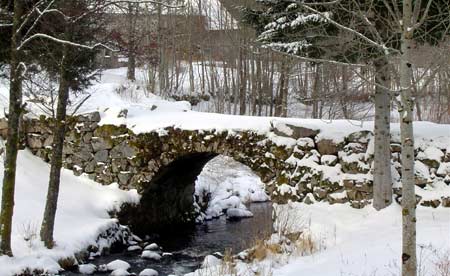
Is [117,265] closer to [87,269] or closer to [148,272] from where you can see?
[87,269]

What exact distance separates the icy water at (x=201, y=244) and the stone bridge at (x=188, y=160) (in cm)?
90

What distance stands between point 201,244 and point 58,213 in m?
3.19

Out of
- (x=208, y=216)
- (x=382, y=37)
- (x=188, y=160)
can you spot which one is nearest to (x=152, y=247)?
(x=188, y=160)

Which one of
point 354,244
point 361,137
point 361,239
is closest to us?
point 354,244

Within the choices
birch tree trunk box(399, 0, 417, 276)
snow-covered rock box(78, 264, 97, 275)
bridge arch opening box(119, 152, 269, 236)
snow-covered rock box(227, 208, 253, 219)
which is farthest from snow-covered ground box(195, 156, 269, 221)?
birch tree trunk box(399, 0, 417, 276)

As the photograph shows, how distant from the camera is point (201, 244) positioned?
468 inches

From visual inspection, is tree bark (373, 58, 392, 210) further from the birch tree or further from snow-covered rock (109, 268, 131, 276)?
snow-covered rock (109, 268, 131, 276)

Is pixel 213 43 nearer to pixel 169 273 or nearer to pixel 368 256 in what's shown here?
pixel 169 273

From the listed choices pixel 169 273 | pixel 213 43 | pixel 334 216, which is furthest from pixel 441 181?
pixel 213 43

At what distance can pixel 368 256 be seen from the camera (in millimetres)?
6430

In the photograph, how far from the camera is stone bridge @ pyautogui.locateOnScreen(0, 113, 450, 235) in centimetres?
941

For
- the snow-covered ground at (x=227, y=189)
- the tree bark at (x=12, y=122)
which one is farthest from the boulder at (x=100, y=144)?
the tree bark at (x=12, y=122)

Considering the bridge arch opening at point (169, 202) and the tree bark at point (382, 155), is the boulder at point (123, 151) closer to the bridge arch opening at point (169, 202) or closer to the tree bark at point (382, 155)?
the bridge arch opening at point (169, 202)

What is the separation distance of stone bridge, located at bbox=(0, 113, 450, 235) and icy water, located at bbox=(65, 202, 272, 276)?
0.90 meters
